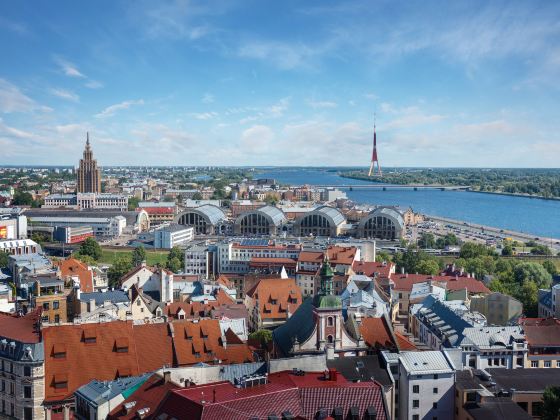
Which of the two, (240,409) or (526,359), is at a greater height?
(240,409)

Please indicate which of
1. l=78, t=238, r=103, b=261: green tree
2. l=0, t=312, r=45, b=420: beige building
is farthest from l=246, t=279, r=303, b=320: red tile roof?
l=78, t=238, r=103, b=261: green tree

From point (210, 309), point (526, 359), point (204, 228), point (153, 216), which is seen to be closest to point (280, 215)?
point (204, 228)

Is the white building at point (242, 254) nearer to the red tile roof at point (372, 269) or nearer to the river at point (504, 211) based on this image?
the red tile roof at point (372, 269)

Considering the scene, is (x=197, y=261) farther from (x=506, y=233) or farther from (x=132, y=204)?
(x=132, y=204)

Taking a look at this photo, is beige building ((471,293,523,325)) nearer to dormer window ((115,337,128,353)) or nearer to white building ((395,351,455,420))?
white building ((395,351,455,420))

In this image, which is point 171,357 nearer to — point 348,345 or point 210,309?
point 348,345

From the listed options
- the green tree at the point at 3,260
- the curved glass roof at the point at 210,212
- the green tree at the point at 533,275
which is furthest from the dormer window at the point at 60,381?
the curved glass roof at the point at 210,212

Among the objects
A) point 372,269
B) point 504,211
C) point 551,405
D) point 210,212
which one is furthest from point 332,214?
point 551,405
